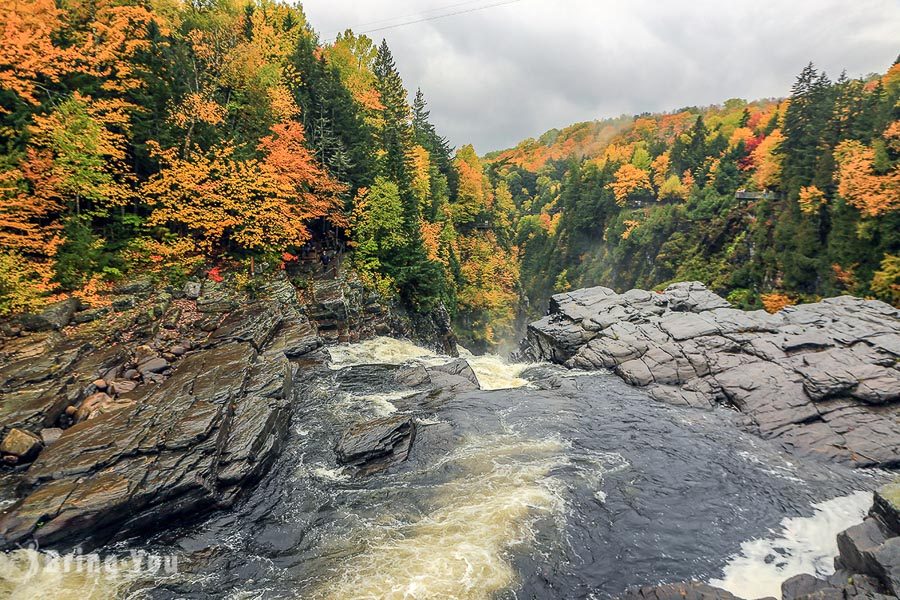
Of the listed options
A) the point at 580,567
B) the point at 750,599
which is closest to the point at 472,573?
the point at 580,567

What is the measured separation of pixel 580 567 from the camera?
434 inches

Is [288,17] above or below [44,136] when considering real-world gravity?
above

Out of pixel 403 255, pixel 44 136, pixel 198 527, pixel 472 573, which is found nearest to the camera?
pixel 472 573

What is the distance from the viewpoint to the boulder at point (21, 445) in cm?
1194

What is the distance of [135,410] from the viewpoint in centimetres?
1400

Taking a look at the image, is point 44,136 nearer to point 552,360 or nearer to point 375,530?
point 375,530

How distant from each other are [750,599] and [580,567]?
3.99 m

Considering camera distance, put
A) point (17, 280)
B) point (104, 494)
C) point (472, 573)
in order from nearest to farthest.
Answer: point (472, 573), point (104, 494), point (17, 280)

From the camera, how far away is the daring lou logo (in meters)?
9.54

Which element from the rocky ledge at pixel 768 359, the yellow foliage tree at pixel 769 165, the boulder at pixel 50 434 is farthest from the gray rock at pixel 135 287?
the yellow foliage tree at pixel 769 165

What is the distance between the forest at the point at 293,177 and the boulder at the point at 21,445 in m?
6.68

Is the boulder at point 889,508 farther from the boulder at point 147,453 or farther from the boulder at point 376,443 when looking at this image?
the boulder at point 147,453

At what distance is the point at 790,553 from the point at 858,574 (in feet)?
10.8

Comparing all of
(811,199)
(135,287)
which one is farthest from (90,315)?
(811,199)
